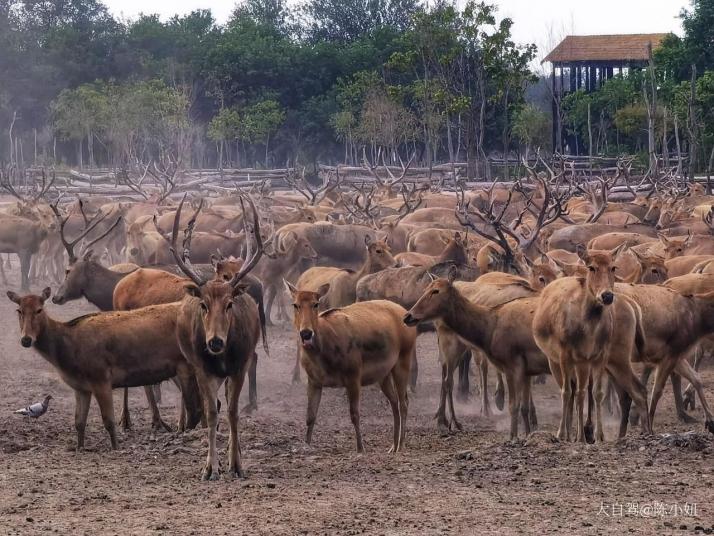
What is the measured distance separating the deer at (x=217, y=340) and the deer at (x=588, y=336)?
92.6 inches

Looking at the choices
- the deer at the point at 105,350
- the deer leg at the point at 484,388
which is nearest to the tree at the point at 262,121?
the deer leg at the point at 484,388

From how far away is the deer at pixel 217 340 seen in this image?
858cm

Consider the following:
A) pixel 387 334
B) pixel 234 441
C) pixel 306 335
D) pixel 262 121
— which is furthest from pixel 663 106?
pixel 234 441

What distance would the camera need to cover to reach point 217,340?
8.49 meters

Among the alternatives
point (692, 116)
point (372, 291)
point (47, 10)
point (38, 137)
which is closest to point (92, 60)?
point (38, 137)

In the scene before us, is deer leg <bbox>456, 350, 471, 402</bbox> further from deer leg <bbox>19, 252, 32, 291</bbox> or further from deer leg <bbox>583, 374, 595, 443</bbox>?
deer leg <bbox>19, 252, 32, 291</bbox>

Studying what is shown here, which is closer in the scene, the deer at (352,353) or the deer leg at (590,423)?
the deer leg at (590,423)

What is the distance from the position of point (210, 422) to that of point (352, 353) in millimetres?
1626

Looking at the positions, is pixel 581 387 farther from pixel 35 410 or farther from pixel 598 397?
pixel 35 410

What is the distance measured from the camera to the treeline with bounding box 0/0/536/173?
4409cm

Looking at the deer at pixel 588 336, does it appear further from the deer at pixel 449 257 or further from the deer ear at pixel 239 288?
the deer at pixel 449 257

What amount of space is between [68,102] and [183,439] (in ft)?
149

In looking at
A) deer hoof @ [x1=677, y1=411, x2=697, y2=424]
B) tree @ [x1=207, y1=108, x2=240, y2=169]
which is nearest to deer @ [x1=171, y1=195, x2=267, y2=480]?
deer hoof @ [x1=677, y1=411, x2=697, y2=424]

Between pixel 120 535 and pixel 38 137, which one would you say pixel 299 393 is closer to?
pixel 120 535
